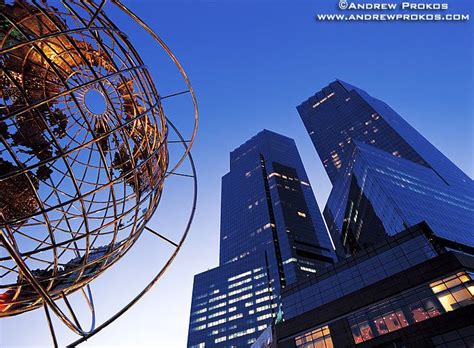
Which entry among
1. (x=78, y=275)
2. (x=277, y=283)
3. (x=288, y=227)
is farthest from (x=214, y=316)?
(x=78, y=275)

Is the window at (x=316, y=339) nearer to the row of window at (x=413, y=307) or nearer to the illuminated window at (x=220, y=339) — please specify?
the row of window at (x=413, y=307)

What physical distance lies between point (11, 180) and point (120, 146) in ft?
5.79

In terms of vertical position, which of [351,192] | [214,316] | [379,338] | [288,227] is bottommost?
[379,338]

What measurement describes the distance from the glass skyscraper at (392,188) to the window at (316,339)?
2224 centimetres

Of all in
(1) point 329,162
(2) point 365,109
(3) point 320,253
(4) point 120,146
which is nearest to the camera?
(4) point 120,146

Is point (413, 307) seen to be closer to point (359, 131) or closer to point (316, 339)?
point (316, 339)

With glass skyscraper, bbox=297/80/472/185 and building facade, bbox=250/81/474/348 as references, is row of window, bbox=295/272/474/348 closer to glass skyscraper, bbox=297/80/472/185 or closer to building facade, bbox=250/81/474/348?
building facade, bbox=250/81/474/348

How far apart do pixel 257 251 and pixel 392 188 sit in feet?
192

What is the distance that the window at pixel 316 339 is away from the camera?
86.2ft

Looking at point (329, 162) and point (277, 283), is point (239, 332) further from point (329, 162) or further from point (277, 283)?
point (329, 162)

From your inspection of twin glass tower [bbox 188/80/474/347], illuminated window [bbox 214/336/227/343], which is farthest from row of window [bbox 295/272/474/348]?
illuminated window [bbox 214/336/227/343]

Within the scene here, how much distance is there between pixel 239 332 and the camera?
7975 centimetres

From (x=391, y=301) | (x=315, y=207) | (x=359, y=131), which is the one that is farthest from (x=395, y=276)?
(x=359, y=131)

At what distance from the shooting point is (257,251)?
101m
